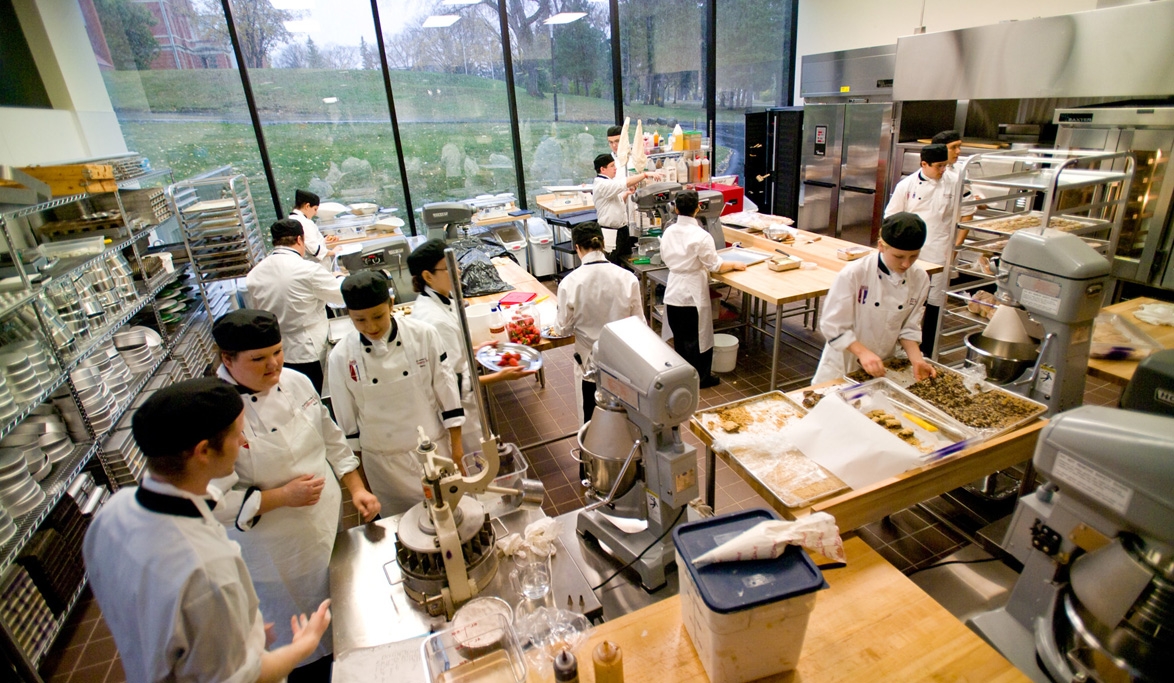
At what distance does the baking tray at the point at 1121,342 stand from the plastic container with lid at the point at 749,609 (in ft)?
7.57

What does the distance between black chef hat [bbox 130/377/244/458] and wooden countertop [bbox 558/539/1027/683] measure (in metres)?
0.97

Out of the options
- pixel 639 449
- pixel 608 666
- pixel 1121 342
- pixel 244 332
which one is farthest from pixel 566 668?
pixel 1121 342

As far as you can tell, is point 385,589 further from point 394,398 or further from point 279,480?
point 394,398

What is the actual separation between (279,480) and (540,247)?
5472mm

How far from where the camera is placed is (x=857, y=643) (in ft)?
4.77

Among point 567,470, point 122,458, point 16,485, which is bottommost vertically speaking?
point 567,470

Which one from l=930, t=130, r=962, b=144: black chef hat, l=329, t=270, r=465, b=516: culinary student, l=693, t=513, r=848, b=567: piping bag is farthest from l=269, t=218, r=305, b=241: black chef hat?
l=930, t=130, r=962, b=144: black chef hat

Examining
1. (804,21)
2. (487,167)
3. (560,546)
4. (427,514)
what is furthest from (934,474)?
(804,21)

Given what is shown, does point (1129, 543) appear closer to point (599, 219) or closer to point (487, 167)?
point (599, 219)

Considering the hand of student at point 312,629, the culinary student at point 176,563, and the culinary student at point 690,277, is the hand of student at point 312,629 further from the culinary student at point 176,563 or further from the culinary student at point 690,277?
the culinary student at point 690,277

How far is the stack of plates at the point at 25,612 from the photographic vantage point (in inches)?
98.5

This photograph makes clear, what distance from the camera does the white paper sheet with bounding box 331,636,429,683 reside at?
1432mm

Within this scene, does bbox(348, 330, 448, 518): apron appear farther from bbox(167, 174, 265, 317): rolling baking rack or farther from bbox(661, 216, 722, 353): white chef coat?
bbox(167, 174, 265, 317): rolling baking rack

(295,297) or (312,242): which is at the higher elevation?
(312,242)
